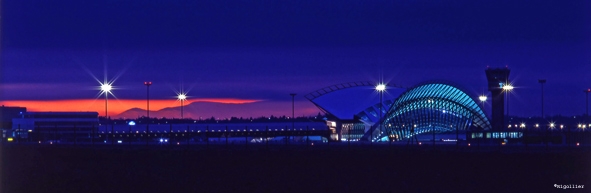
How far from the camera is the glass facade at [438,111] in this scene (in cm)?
9350

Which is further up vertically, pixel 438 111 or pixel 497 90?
pixel 497 90

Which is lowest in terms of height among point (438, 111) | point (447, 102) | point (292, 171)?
point (292, 171)

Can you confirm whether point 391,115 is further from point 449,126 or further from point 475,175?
point 475,175

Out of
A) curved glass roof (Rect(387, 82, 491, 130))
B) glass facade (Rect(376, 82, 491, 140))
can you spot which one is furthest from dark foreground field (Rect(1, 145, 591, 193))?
curved glass roof (Rect(387, 82, 491, 130))

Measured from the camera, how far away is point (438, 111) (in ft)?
315

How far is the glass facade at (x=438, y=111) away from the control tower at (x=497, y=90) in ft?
5.63

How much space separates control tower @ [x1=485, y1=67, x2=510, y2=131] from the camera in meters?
93.4

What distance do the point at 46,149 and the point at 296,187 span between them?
26405 millimetres

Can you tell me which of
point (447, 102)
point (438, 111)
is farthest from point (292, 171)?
point (447, 102)

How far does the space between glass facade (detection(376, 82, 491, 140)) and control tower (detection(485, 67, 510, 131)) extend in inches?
67.6

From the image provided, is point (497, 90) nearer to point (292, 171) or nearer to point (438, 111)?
point (438, 111)

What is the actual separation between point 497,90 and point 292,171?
65.6m

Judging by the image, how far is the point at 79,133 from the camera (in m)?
96.1

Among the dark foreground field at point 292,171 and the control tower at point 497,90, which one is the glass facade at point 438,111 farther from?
the dark foreground field at point 292,171
